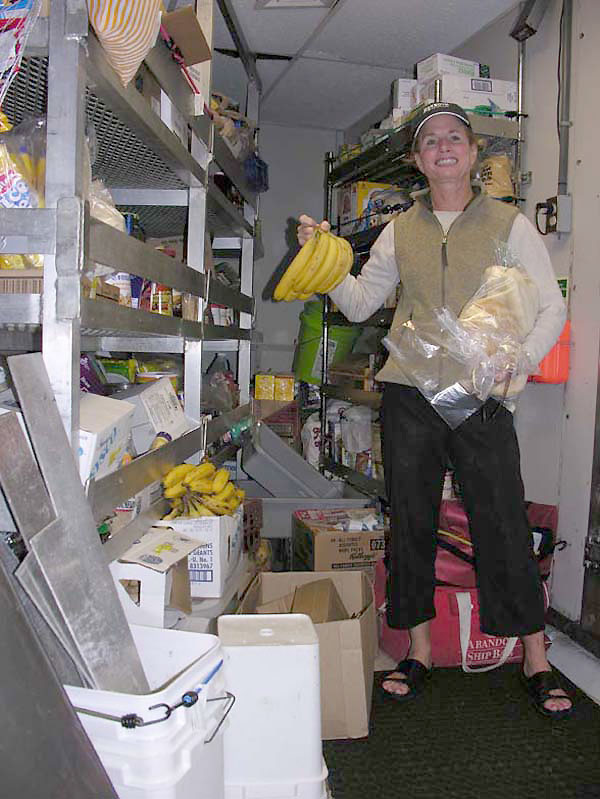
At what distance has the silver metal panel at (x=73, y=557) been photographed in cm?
110

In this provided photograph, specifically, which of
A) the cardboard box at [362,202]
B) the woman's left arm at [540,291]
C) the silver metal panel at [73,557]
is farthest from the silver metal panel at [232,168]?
the silver metal panel at [73,557]

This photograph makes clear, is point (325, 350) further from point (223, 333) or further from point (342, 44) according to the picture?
point (342, 44)

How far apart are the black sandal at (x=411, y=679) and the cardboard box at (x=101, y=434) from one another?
3.49 feet

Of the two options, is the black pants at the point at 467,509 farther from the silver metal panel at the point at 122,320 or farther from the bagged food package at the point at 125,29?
the bagged food package at the point at 125,29

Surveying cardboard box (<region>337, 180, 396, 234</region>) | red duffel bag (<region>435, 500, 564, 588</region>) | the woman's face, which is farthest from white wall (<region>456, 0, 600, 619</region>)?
cardboard box (<region>337, 180, 396, 234</region>)

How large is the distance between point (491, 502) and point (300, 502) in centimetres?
142

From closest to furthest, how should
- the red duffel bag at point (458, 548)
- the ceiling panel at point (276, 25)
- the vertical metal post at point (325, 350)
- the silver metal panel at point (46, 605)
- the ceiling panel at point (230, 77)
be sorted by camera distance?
the silver metal panel at point (46, 605), the red duffel bag at point (458, 548), the ceiling panel at point (276, 25), the ceiling panel at point (230, 77), the vertical metal post at point (325, 350)

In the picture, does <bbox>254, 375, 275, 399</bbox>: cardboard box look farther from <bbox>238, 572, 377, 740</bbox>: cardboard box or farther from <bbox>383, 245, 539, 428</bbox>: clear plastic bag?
<bbox>238, 572, 377, 740</bbox>: cardboard box

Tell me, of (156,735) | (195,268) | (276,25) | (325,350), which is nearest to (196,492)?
(195,268)

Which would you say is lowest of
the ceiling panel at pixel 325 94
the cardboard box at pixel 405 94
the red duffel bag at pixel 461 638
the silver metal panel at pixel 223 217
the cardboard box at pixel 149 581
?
the red duffel bag at pixel 461 638

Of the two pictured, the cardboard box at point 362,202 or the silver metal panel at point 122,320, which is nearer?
the silver metal panel at point 122,320

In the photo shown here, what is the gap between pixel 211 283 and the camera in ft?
8.21

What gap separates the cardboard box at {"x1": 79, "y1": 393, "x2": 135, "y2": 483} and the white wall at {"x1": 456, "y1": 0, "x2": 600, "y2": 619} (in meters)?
1.65

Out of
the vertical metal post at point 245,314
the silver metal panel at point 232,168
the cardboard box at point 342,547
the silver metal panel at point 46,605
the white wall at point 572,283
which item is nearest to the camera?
the silver metal panel at point 46,605
